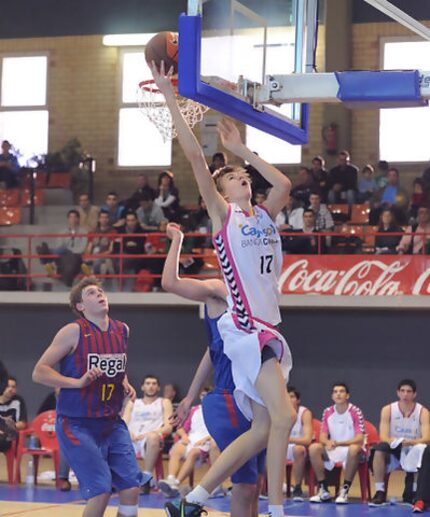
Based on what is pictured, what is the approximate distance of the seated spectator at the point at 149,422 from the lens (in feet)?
42.4

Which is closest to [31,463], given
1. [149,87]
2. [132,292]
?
[132,292]

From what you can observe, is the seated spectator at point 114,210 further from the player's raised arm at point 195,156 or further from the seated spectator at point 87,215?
the player's raised arm at point 195,156

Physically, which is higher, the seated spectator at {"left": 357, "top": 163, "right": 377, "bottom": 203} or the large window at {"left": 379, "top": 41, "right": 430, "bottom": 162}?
the large window at {"left": 379, "top": 41, "right": 430, "bottom": 162}

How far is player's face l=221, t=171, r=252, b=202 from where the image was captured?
21.5 feet

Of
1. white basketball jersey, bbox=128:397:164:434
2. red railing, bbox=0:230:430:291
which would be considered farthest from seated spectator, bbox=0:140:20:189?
white basketball jersey, bbox=128:397:164:434

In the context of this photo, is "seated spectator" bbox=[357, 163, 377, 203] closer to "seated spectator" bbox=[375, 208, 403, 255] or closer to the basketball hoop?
"seated spectator" bbox=[375, 208, 403, 255]

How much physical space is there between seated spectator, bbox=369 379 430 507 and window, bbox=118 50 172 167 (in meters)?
9.53

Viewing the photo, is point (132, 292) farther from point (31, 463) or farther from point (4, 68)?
point (4, 68)

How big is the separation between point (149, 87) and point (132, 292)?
666 cm

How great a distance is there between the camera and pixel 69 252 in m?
17.3

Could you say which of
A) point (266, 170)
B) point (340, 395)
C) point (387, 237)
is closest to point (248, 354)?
point (266, 170)

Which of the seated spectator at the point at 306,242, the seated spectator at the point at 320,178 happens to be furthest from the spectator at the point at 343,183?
the seated spectator at the point at 306,242

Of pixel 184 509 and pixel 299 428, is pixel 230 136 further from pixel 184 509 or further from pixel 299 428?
pixel 299 428

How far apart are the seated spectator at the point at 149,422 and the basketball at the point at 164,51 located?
20.5 feet
